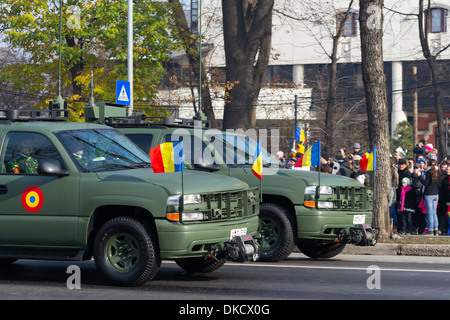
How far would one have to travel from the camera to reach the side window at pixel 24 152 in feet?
30.8

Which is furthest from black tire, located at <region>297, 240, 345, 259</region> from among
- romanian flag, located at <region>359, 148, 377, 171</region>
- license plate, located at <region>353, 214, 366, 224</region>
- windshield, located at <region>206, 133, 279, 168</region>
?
romanian flag, located at <region>359, 148, 377, 171</region>

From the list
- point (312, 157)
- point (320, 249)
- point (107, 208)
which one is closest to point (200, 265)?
point (107, 208)

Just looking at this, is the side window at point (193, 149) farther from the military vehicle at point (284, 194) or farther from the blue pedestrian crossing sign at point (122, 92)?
the blue pedestrian crossing sign at point (122, 92)

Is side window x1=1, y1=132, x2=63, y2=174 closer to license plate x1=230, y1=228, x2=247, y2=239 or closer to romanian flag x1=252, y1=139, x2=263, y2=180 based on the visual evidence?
license plate x1=230, y1=228, x2=247, y2=239

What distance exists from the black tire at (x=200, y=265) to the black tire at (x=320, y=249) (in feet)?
8.47

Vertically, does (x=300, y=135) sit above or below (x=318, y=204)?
above

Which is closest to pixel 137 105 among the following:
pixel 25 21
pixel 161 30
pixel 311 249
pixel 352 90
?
pixel 161 30

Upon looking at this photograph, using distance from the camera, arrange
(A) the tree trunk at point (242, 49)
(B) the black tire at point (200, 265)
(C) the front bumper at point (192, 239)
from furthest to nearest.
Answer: (A) the tree trunk at point (242, 49) → (B) the black tire at point (200, 265) → (C) the front bumper at point (192, 239)

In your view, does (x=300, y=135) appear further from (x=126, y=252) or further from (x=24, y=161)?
(x=126, y=252)

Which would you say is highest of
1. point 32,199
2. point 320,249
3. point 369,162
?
point 369,162

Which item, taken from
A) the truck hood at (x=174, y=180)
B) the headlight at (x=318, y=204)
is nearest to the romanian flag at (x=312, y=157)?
the headlight at (x=318, y=204)

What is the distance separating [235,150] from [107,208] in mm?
3401

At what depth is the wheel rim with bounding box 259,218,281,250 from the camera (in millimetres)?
11508

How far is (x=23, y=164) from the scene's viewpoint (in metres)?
9.44
